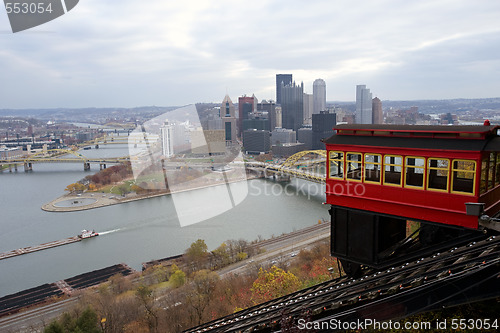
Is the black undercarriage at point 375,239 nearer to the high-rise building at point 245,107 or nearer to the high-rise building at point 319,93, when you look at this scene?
the high-rise building at point 245,107

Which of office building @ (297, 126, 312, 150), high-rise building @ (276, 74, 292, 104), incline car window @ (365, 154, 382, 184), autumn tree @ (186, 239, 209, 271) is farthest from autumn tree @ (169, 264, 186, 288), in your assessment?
high-rise building @ (276, 74, 292, 104)

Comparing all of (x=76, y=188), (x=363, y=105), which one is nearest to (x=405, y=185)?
(x=76, y=188)

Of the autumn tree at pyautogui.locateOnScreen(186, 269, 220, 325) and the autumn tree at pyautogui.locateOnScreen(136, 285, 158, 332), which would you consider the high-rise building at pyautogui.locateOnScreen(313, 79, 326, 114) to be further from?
the autumn tree at pyautogui.locateOnScreen(136, 285, 158, 332)

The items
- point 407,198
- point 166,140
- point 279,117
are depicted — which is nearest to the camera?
point 407,198

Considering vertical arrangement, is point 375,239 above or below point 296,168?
above

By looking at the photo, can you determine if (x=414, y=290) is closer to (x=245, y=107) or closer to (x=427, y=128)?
(x=427, y=128)
